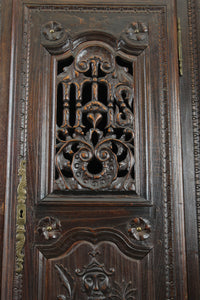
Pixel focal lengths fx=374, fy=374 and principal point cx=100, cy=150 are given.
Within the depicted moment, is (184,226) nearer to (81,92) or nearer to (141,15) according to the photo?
(81,92)

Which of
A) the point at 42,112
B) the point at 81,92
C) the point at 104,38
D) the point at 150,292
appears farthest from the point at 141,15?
the point at 150,292

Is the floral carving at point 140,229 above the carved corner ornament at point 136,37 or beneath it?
beneath

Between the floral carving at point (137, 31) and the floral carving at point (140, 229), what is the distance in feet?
1.94

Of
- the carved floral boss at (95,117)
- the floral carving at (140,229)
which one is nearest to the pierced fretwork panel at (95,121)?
the carved floral boss at (95,117)

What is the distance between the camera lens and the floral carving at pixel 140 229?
1.12 m

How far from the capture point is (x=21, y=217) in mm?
1122

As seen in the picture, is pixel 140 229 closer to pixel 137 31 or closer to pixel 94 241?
pixel 94 241

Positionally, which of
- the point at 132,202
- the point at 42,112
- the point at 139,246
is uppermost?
the point at 42,112

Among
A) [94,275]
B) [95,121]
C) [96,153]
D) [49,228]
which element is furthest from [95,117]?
[94,275]

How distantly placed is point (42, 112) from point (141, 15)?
1.53 feet

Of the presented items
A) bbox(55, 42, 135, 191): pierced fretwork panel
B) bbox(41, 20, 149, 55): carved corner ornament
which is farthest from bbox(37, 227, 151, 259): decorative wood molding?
bbox(41, 20, 149, 55): carved corner ornament

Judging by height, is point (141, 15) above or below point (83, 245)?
above

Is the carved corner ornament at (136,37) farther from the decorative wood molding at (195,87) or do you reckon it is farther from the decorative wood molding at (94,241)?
the decorative wood molding at (94,241)

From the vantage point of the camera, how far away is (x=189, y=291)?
1097 mm
